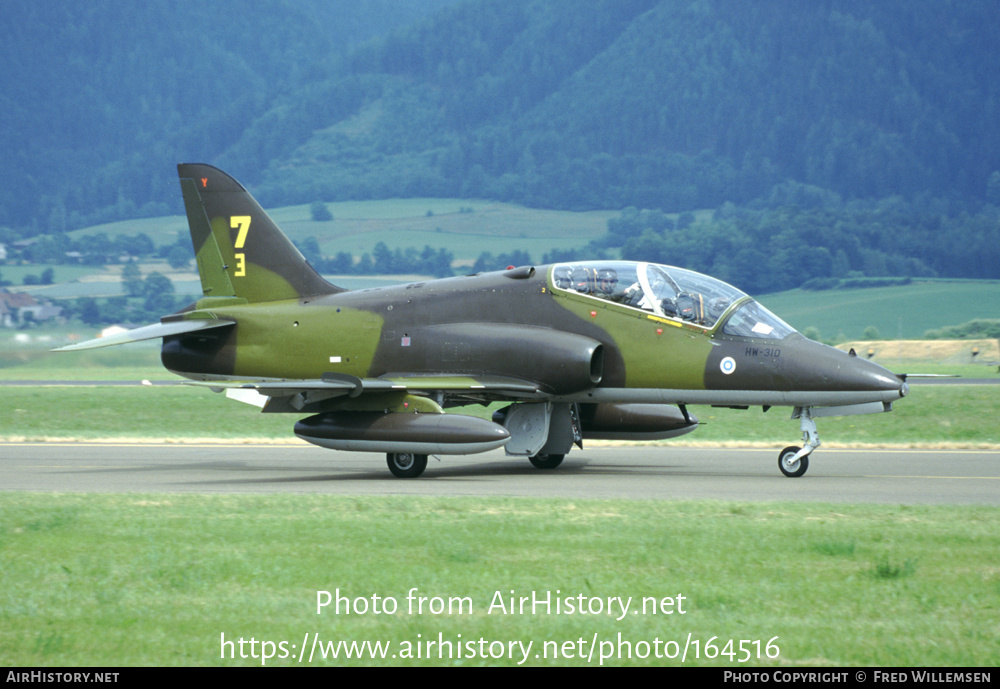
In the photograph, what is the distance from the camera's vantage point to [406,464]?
1625 cm

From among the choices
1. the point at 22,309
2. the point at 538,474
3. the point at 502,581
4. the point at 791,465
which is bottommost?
the point at 538,474

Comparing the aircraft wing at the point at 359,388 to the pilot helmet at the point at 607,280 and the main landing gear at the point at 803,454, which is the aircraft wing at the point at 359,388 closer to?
the pilot helmet at the point at 607,280

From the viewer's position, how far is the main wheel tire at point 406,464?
53.1ft

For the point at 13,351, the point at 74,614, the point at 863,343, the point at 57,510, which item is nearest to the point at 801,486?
the point at 57,510

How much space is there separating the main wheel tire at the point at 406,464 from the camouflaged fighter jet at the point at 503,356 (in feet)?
0.09

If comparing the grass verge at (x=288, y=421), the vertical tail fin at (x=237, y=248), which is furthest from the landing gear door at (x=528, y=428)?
the grass verge at (x=288, y=421)

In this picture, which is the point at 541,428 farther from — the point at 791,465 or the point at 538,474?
the point at 791,465

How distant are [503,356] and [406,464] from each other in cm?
209

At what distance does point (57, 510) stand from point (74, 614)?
4.74 meters

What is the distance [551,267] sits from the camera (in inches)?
675

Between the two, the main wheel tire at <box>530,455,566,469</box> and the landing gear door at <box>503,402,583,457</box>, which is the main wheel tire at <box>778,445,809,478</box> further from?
the main wheel tire at <box>530,455,566,469</box>

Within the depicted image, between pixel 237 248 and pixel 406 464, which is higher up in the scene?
pixel 237 248

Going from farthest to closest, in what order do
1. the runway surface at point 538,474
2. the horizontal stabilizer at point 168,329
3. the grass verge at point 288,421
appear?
the grass verge at point 288,421 → the horizontal stabilizer at point 168,329 → the runway surface at point 538,474

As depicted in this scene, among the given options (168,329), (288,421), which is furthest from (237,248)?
(288,421)
